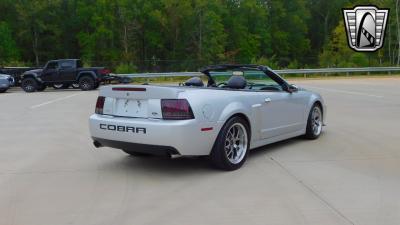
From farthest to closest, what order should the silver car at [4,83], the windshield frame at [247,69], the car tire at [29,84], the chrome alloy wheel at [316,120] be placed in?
the car tire at [29,84] < the silver car at [4,83] < the chrome alloy wheel at [316,120] < the windshield frame at [247,69]

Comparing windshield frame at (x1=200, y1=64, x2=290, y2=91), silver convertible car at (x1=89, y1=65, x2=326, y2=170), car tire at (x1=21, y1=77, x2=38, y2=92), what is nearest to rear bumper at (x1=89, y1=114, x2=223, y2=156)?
silver convertible car at (x1=89, y1=65, x2=326, y2=170)

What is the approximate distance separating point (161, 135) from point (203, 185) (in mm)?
745

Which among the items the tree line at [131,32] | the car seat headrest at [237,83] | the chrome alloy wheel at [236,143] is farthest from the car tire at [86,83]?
the tree line at [131,32]

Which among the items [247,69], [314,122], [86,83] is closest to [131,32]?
[86,83]

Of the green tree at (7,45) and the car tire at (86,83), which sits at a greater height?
the green tree at (7,45)

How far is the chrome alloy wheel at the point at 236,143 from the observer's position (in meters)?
6.23

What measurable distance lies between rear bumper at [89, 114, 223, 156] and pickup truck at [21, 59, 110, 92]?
19.4m

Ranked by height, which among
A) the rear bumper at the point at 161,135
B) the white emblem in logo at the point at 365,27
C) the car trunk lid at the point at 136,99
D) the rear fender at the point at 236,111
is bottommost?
the rear bumper at the point at 161,135

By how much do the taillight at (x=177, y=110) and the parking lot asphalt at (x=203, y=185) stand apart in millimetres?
736

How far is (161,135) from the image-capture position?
565cm

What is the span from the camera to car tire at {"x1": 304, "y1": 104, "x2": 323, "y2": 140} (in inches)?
321

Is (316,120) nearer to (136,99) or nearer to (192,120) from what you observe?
(192,120)

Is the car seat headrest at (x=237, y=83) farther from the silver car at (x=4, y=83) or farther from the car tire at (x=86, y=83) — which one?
the silver car at (x=4, y=83)

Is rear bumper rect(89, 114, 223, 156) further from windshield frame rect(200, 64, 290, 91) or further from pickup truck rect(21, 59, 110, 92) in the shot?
pickup truck rect(21, 59, 110, 92)
